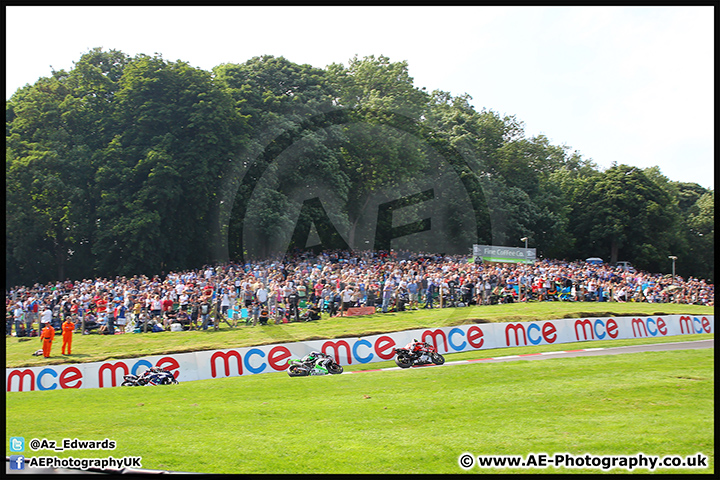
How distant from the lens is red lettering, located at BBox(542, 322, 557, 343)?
89.4 feet

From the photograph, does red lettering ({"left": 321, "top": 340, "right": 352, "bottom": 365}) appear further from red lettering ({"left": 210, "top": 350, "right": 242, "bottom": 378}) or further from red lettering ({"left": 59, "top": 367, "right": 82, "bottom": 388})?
red lettering ({"left": 59, "top": 367, "right": 82, "bottom": 388})

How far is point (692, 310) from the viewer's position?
36.2 m

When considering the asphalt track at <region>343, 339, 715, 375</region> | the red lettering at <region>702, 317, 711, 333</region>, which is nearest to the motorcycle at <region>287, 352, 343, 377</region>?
the asphalt track at <region>343, 339, 715, 375</region>

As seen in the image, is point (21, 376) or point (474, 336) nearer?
point (21, 376)

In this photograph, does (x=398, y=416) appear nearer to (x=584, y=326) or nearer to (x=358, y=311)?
(x=358, y=311)

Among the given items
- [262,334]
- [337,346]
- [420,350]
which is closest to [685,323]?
[420,350]

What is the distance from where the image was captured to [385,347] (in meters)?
23.5

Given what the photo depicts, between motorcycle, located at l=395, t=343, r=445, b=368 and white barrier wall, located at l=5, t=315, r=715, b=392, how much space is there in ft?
6.67

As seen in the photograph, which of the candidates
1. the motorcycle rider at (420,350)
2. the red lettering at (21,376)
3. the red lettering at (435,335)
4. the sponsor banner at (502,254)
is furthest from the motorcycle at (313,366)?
the sponsor banner at (502,254)

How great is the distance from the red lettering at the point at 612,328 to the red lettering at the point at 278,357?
16572mm

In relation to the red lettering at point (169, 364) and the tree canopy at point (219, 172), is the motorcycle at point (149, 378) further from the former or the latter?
the tree canopy at point (219, 172)

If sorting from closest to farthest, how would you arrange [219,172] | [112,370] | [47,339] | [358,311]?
[112,370] < [47,339] < [358,311] < [219,172]

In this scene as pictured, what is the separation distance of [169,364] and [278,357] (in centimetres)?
395

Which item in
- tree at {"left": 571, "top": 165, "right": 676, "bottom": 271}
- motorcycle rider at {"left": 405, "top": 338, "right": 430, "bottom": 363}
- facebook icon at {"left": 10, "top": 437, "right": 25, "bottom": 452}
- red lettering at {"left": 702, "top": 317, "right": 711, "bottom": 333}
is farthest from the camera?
tree at {"left": 571, "top": 165, "right": 676, "bottom": 271}
